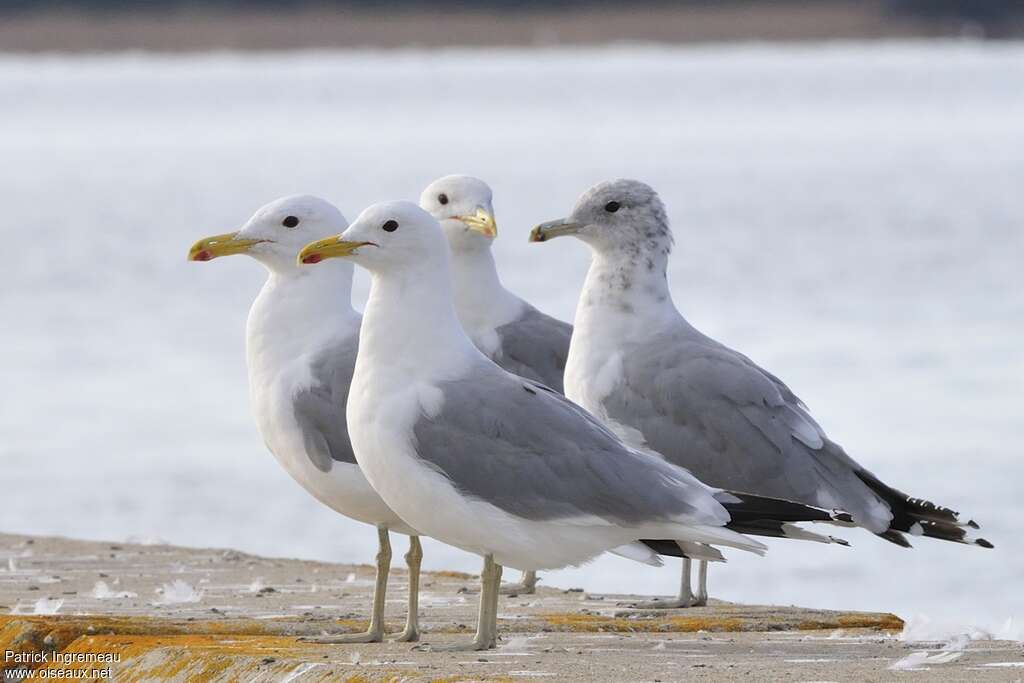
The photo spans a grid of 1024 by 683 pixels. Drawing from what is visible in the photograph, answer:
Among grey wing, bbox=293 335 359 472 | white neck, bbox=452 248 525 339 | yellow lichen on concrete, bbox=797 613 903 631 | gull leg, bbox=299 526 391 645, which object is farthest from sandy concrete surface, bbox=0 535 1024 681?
white neck, bbox=452 248 525 339

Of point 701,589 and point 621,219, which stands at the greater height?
point 621,219

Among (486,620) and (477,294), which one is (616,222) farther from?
(486,620)

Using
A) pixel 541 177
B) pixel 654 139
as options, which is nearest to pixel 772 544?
pixel 541 177

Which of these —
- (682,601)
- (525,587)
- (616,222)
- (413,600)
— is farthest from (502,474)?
(616,222)

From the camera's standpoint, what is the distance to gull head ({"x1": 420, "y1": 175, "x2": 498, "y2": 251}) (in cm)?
821

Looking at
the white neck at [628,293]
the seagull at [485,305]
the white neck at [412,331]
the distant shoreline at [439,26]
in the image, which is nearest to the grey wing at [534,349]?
the seagull at [485,305]

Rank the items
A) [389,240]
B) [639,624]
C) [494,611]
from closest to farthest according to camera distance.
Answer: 1. [494,611]
2. [389,240]
3. [639,624]

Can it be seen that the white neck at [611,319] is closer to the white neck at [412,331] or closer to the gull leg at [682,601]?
the gull leg at [682,601]

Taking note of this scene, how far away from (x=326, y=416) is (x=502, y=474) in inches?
38.7

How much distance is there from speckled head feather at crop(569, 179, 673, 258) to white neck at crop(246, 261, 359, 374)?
1.23 metres

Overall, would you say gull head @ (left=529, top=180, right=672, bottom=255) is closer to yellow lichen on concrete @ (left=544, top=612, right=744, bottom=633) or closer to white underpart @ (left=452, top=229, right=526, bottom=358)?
white underpart @ (left=452, top=229, right=526, bottom=358)

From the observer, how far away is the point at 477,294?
829 centimetres

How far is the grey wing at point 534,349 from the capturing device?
8203mm

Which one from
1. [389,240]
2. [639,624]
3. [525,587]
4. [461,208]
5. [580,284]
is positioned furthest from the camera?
[580,284]
